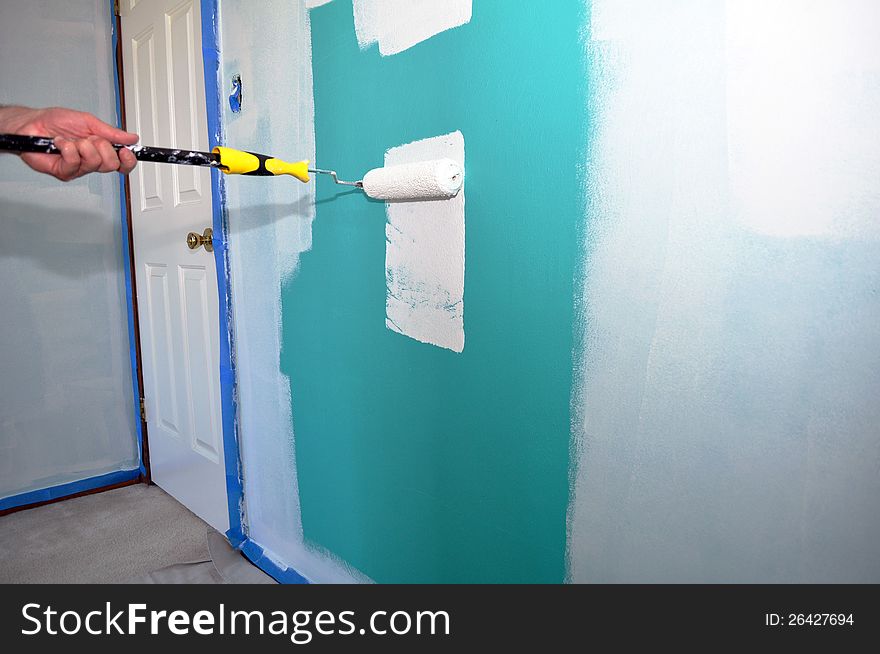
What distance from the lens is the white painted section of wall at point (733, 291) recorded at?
0.70 meters

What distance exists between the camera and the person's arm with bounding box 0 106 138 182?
993 mm

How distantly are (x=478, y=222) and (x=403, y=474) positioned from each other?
1.81ft

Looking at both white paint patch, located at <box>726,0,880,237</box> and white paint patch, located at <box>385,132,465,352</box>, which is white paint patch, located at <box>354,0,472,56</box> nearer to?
white paint patch, located at <box>385,132,465,352</box>

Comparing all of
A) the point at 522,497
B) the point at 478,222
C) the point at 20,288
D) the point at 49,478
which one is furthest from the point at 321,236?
the point at 49,478

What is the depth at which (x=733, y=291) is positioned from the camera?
78cm

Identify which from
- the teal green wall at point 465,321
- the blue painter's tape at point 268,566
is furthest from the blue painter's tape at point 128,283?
the teal green wall at point 465,321

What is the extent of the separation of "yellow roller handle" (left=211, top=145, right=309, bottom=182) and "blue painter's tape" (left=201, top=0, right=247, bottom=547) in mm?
505

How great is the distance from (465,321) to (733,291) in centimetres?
46

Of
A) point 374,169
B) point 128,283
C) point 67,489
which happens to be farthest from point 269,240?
point 67,489

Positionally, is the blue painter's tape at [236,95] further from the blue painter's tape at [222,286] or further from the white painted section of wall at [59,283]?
the white painted section of wall at [59,283]

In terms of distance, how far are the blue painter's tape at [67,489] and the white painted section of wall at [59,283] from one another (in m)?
0.03

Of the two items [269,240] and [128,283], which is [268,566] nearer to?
[269,240]

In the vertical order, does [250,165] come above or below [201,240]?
above

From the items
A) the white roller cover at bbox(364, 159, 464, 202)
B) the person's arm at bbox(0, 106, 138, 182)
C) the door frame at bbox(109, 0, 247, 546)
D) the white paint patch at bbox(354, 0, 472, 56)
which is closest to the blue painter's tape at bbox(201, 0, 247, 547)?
the door frame at bbox(109, 0, 247, 546)
